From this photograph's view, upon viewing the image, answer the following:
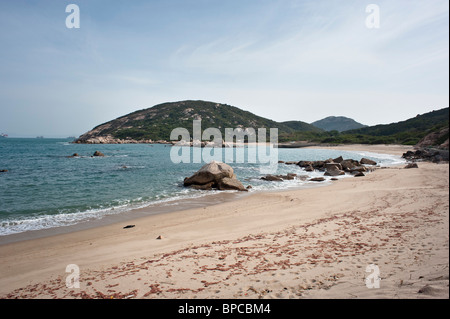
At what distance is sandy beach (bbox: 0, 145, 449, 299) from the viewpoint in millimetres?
3523

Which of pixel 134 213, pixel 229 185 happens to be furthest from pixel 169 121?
Answer: pixel 134 213

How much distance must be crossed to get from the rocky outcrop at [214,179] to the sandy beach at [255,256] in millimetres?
8381

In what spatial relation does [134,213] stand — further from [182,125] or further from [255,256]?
[182,125]

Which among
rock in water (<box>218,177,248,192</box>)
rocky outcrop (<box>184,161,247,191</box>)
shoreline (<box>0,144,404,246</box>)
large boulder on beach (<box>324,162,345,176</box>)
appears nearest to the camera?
shoreline (<box>0,144,404,246</box>)

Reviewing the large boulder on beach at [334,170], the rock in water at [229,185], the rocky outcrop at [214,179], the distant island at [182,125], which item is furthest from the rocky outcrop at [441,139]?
the distant island at [182,125]

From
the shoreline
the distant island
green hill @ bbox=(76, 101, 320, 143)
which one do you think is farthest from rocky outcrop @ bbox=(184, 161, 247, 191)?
green hill @ bbox=(76, 101, 320, 143)

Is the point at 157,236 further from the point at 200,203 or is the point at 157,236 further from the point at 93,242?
the point at 200,203

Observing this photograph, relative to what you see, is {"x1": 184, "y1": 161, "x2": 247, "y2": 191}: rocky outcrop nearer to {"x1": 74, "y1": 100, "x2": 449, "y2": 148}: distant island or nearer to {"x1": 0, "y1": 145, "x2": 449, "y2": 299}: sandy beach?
{"x1": 0, "y1": 145, "x2": 449, "y2": 299}: sandy beach

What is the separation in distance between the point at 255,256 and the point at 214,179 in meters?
14.0

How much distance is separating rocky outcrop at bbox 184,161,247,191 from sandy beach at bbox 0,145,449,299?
838 cm

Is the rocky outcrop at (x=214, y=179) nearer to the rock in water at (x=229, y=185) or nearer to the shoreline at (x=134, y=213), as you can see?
the rock in water at (x=229, y=185)

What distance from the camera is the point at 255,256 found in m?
6.04
